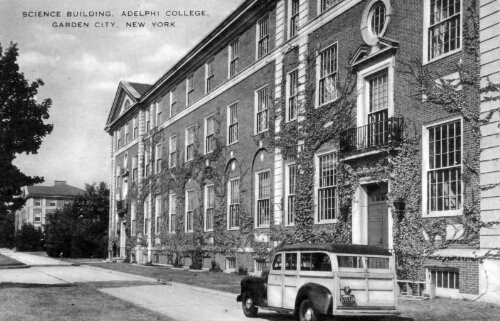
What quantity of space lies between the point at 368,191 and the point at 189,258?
688 inches

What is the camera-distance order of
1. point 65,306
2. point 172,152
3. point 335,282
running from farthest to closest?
point 172,152
point 65,306
point 335,282

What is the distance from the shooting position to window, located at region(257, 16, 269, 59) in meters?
27.0

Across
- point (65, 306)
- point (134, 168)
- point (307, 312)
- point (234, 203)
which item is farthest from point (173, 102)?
point (307, 312)

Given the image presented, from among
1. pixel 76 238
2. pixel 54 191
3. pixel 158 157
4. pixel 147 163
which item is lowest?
pixel 76 238

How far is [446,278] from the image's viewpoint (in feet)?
53.1

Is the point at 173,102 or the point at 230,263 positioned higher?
the point at 173,102

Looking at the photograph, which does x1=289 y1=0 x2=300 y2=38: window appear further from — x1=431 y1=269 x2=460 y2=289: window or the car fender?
the car fender

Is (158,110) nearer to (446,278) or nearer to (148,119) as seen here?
(148,119)

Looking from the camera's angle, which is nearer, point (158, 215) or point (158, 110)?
point (158, 215)

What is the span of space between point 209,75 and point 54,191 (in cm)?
11230

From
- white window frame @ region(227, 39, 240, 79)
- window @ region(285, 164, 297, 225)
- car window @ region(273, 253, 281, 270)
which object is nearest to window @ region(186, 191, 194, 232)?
white window frame @ region(227, 39, 240, 79)

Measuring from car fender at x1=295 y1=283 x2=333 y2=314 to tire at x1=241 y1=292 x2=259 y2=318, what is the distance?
185cm

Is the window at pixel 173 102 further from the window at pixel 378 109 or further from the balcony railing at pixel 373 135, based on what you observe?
the window at pixel 378 109

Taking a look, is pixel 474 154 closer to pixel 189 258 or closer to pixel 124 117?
pixel 189 258
